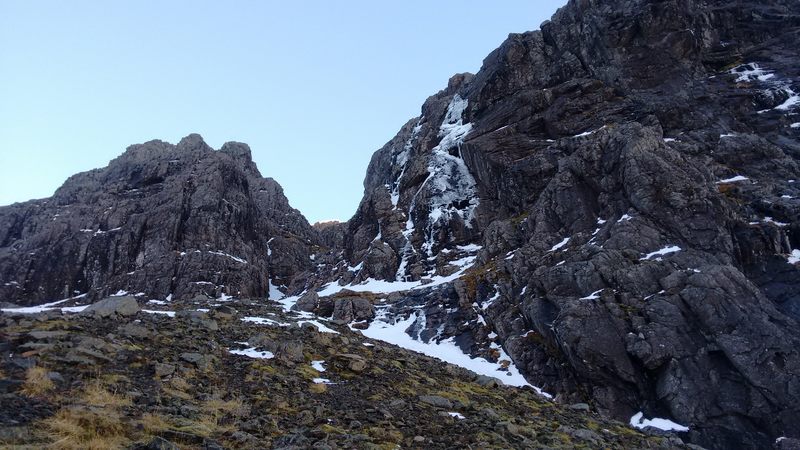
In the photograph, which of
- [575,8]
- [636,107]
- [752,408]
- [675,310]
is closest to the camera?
[752,408]

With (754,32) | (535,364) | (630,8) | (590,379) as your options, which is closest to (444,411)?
(590,379)

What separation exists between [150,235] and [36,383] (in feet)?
267

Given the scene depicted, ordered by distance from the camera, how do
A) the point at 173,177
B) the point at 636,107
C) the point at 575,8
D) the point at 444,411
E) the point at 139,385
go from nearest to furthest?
the point at 139,385, the point at 444,411, the point at 636,107, the point at 575,8, the point at 173,177

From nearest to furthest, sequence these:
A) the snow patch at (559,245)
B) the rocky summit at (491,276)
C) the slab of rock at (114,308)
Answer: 1. the rocky summit at (491,276)
2. the slab of rock at (114,308)
3. the snow patch at (559,245)

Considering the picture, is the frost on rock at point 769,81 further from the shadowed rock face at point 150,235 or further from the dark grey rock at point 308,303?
the shadowed rock face at point 150,235

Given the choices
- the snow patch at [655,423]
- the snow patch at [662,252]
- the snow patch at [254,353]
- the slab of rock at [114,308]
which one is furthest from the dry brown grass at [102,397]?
the snow patch at [662,252]

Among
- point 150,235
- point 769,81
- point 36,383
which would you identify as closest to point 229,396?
point 36,383

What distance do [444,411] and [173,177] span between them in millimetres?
93177

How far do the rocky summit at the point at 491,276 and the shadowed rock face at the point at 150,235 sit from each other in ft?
1.75

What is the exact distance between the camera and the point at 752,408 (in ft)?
87.2

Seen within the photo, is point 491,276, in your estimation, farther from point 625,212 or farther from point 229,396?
point 229,396

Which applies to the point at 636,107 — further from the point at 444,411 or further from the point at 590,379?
the point at 444,411

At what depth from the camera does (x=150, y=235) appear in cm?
8456

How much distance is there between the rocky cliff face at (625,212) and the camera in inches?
1165
